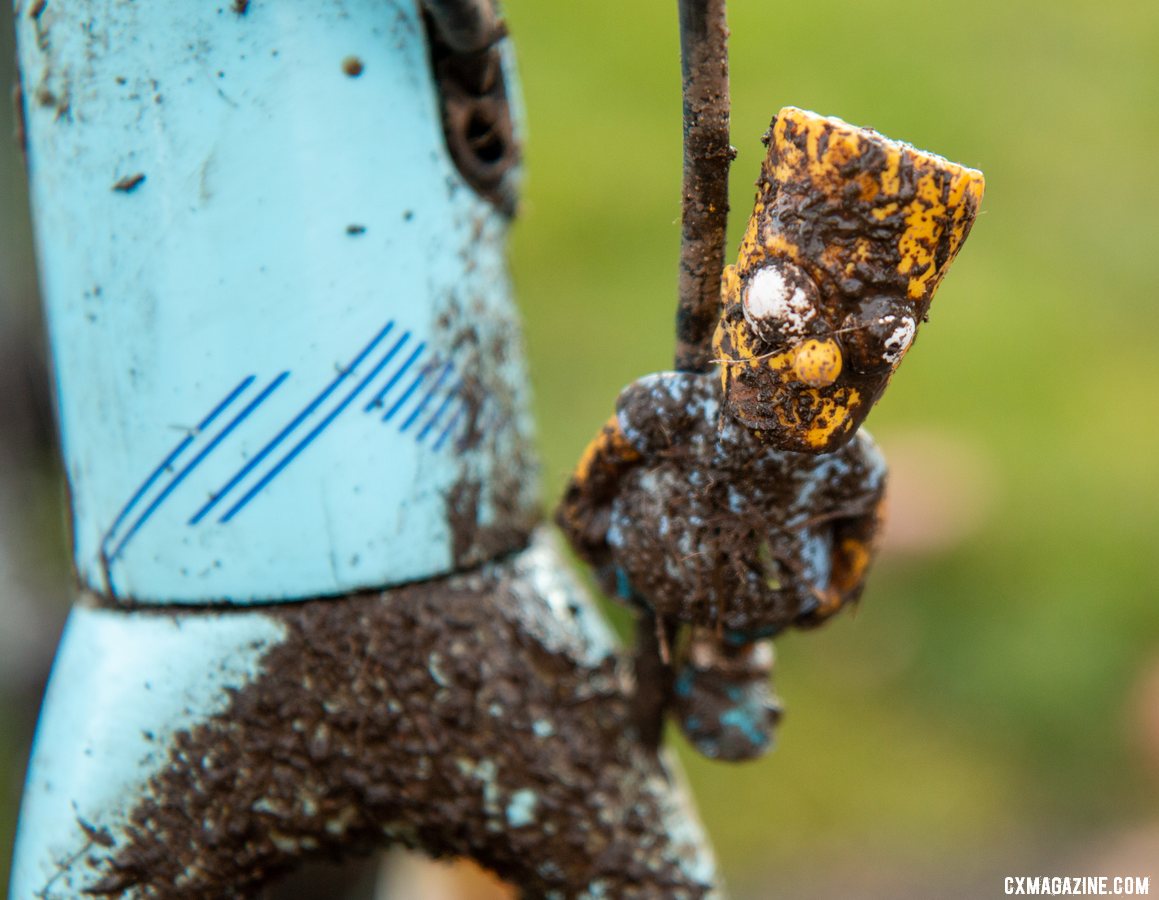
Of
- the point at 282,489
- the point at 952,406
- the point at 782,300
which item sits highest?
the point at 782,300

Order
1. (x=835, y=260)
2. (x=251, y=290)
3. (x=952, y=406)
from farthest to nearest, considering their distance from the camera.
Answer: (x=952, y=406), (x=251, y=290), (x=835, y=260)

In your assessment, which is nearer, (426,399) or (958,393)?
(426,399)

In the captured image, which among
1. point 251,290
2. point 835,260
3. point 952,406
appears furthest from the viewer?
point 952,406

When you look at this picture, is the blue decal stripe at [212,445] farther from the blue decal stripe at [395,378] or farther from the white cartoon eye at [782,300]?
the white cartoon eye at [782,300]

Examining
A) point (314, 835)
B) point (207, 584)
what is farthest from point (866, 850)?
point (207, 584)

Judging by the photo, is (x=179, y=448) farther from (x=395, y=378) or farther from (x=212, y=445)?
(x=395, y=378)

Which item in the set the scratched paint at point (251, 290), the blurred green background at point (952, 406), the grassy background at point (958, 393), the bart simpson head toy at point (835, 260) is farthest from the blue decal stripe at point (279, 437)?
the grassy background at point (958, 393)

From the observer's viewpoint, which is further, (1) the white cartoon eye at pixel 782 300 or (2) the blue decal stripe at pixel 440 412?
(2) the blue decal stripe at pixel 440 412

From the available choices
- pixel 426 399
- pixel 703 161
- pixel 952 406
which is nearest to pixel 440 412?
pixel 426 399
